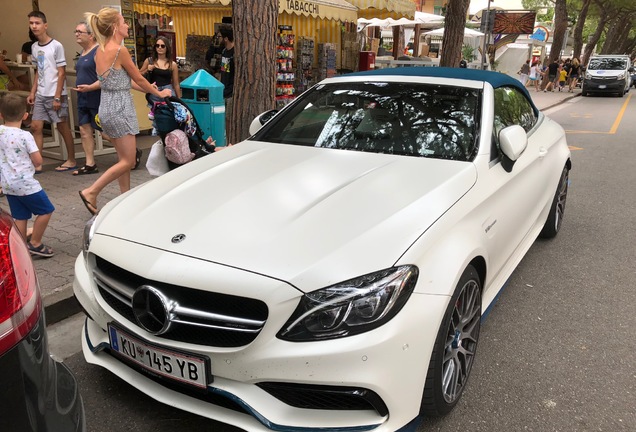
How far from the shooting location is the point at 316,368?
78.3 inches

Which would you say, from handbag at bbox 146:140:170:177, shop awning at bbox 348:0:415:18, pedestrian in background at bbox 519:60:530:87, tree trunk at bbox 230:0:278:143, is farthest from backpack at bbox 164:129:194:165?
pedestrian in background at bbox 519:60:530:87

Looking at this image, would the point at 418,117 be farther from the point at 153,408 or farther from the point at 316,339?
the point at 153,408

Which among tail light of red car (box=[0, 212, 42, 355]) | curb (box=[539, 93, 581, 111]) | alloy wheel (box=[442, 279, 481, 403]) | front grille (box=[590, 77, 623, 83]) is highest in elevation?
tail light of red car (box=[0, 212, 42, 355])

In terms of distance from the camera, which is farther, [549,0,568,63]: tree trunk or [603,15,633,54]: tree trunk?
[603,15,633,54]: tree trunk

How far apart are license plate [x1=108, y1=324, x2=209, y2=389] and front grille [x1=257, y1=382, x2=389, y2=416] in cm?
25

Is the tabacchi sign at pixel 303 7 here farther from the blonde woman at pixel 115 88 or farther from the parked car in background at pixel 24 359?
the parked car in background at pixel 24 359

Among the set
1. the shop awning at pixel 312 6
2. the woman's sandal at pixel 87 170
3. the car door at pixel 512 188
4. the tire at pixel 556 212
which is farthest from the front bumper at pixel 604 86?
the woman's sandal at pixel 87 170

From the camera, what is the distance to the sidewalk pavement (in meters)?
3.62

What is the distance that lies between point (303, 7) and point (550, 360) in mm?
10124

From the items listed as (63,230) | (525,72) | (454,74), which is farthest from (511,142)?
(525,72)

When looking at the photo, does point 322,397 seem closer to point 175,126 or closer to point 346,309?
point 346,309

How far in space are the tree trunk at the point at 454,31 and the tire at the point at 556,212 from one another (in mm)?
7177

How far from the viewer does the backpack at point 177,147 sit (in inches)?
176

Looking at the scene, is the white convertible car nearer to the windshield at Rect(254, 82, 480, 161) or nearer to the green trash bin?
the windshield at Rect(254, 82, 480, 161)
